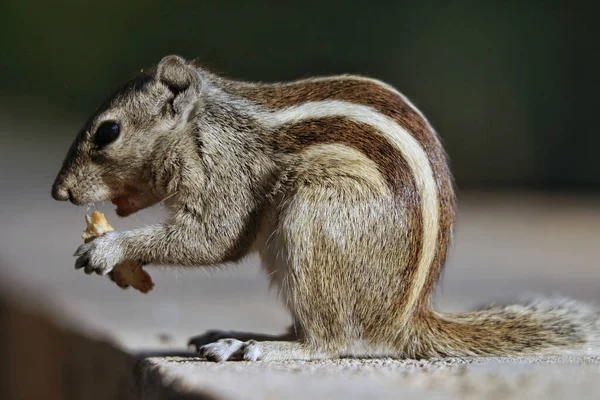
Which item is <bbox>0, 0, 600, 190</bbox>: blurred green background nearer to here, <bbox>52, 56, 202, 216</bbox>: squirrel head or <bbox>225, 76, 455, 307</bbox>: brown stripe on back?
<bbox>52, 56, 202, 216</bbox>: squirrel head

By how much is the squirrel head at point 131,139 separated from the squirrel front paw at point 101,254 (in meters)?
0.27

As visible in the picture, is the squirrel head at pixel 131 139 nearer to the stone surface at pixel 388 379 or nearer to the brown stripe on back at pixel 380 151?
the brown stripe on back at pixel 380 151

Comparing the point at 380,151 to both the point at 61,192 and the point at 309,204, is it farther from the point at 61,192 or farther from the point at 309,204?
the point at 61,192

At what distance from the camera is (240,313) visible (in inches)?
181

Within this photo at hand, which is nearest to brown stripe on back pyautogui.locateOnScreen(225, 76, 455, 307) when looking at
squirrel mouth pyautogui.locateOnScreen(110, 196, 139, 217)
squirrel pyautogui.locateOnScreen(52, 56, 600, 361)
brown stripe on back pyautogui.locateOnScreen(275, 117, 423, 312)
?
squirrel pyautogui.locateOnScreen(52, 56, 600, 361)

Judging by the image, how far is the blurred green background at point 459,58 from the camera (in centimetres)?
1002

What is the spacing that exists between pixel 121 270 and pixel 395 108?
46.0 inches

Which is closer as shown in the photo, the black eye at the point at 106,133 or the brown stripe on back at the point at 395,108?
the brown stripe on back at the point at 395,108

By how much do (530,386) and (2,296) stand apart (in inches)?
147

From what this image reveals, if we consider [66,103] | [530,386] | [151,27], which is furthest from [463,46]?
[530,386]

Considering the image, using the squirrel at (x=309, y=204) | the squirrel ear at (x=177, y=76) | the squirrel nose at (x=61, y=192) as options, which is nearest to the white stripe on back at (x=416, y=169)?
the squirrel at (x=309, y=204)

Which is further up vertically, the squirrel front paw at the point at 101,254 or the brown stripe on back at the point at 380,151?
the brown stripe on back at the point at 380,151

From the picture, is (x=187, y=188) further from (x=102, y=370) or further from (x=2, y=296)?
(x=2, y=296)

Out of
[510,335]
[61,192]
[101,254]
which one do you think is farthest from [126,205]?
[510,335]
